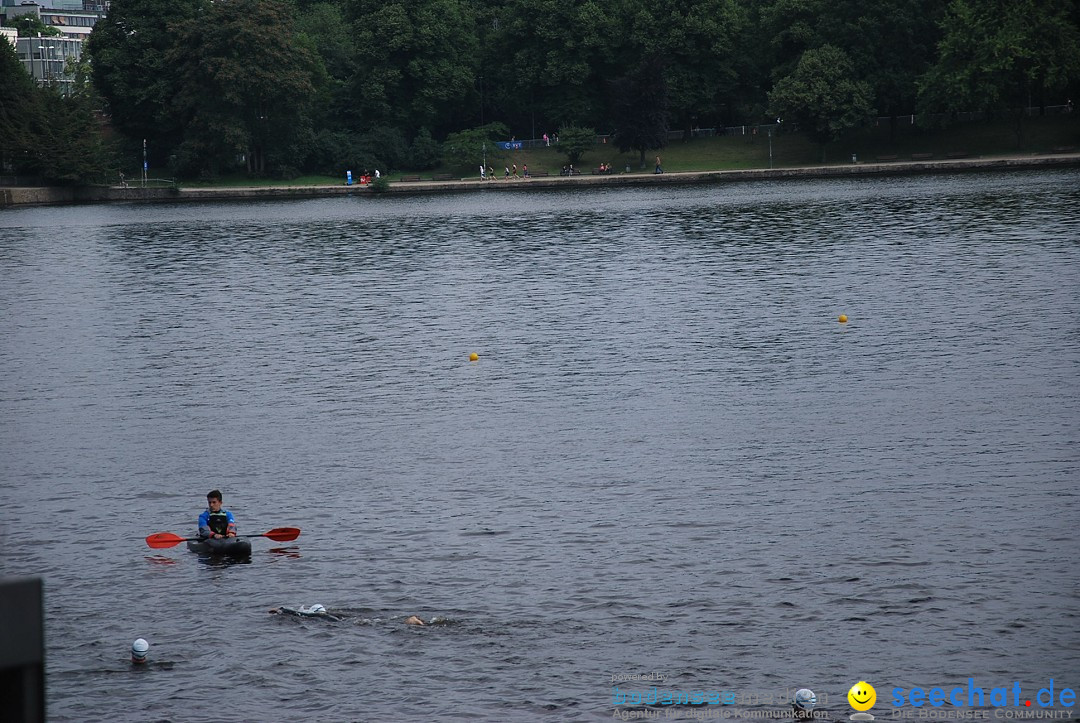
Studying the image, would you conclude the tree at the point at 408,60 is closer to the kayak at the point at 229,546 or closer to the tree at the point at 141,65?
the tree at the point at 141,65

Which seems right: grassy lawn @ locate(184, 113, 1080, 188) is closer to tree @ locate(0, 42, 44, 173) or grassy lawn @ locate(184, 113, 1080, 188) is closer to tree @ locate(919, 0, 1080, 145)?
tree @ locate(919, 0, 1080, 145)

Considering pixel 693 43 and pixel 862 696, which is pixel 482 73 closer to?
pixel 693 43

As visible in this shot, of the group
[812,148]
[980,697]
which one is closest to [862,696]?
[980,697]

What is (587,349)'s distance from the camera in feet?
137

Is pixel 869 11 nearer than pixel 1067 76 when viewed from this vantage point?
No

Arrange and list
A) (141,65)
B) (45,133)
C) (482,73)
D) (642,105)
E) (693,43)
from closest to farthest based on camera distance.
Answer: (642,105) → (45,133) → (693,43) → (141,65) → (482,73)

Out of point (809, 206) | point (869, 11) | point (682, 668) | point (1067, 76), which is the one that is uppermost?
point (869, 11)

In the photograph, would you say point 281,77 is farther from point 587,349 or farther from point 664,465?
point 664,465

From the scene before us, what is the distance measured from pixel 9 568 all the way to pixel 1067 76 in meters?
101

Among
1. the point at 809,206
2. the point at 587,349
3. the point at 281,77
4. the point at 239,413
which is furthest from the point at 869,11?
the point at 239,413

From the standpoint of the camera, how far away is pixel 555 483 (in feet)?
87.1

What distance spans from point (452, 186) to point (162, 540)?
10428cm

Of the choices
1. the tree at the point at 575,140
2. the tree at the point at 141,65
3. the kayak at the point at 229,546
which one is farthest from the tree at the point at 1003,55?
the kayak at the point at 229,546

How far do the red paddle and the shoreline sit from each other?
9417 centimetres
